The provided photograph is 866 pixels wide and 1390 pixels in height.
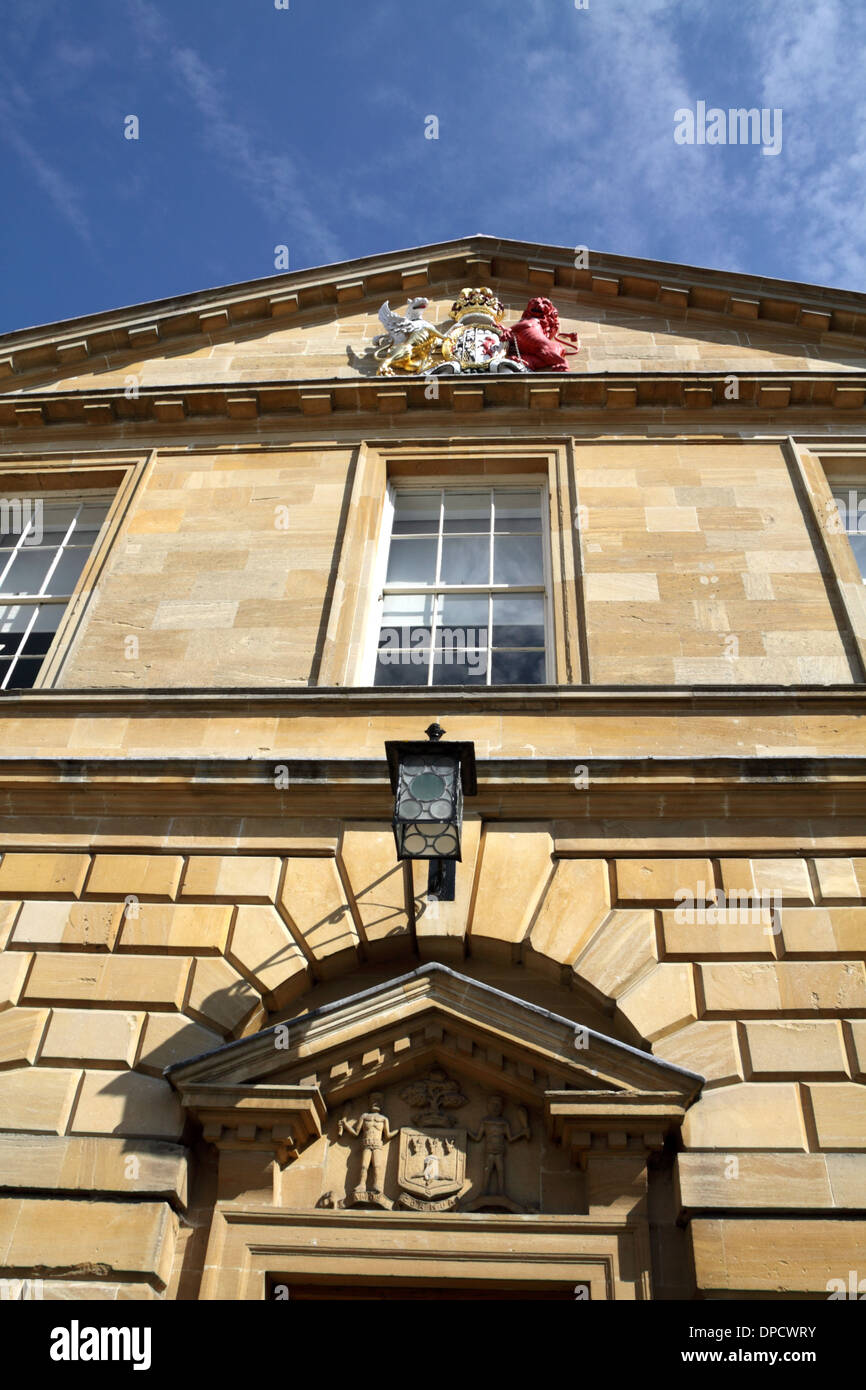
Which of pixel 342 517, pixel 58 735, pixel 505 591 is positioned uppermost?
pixel 342 517

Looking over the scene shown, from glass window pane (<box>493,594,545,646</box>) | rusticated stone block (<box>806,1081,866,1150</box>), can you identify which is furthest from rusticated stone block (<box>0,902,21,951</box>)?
rusticated stone block (<box>806,1081,866,1150</box>)

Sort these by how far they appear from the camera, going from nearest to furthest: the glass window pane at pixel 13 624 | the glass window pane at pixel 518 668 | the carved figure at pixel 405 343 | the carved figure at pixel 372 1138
A: the carved figure at pixel 372 1138 < the glass window pane at pixel 518 668 < the glass window pane at pixel 13 624 < the carved figure at pixel 405 343

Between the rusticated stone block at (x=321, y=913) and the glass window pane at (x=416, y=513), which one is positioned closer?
the rusticated stone block at (x=321, y=913)

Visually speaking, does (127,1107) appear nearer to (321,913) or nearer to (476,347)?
(321,913)

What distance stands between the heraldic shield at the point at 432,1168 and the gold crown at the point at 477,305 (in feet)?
31.0

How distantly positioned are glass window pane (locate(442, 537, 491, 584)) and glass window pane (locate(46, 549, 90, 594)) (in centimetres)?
349

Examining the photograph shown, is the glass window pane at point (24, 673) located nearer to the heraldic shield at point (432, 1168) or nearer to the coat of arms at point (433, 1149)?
the coat of arms at point (433, 1149)

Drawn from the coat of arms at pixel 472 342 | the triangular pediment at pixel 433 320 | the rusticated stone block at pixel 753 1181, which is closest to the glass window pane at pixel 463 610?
the coat of arms at pixel 472 342

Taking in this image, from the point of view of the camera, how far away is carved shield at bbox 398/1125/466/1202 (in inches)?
250

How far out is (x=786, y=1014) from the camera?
6.66 metres

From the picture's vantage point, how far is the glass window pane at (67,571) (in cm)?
1070
